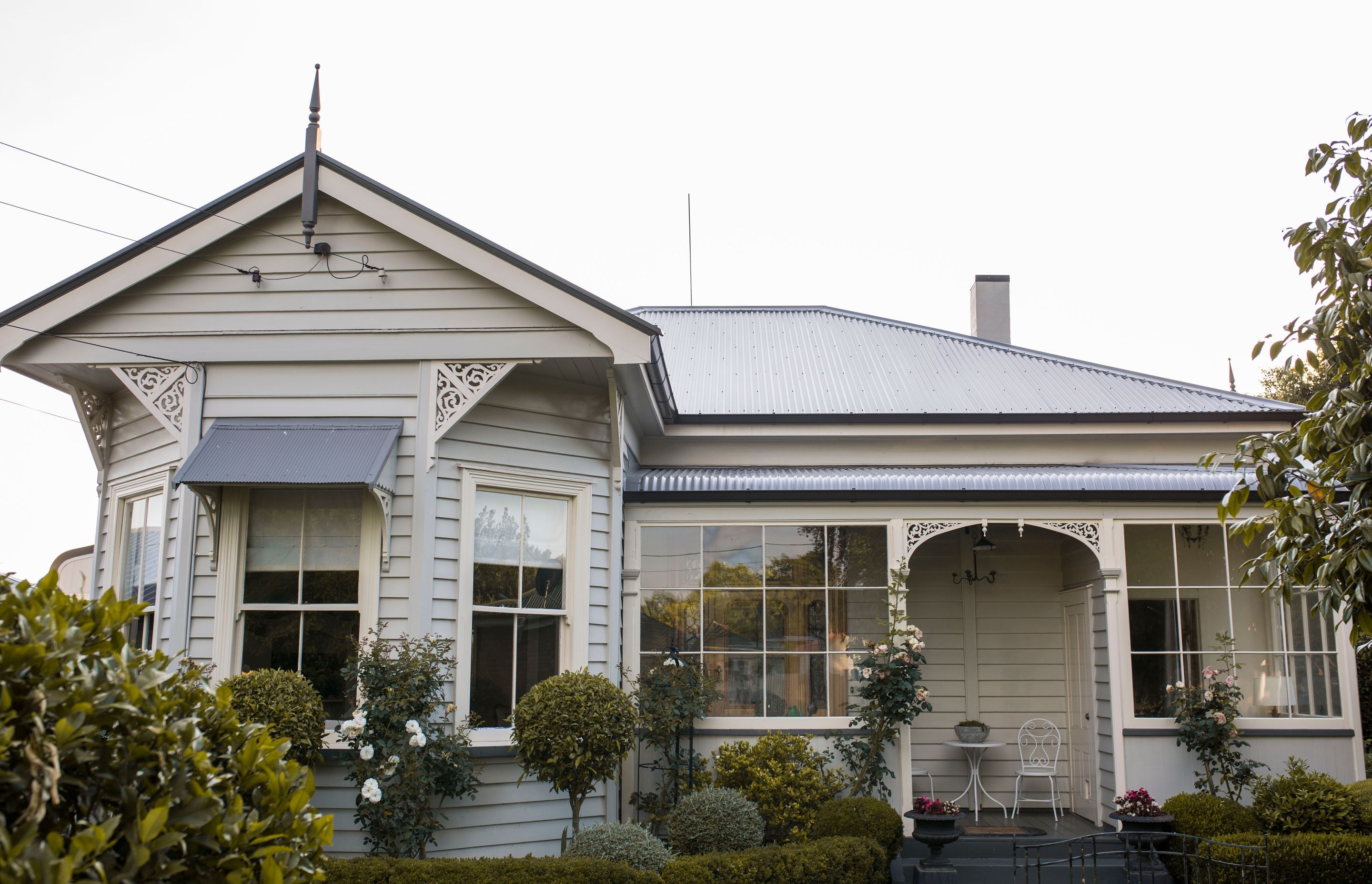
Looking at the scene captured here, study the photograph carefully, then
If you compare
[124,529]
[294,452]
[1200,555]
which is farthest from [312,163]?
[1200,555]

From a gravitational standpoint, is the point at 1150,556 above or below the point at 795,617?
→ above

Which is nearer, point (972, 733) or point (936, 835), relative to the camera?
point (936, 835)

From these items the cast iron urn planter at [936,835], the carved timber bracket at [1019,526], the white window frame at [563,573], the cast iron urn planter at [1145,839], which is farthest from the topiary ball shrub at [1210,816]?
the white window frame at [563,573]

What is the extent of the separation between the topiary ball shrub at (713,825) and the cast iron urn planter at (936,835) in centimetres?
131

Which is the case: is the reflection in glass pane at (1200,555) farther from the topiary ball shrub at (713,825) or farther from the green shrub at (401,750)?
the green shrub at (401,750)

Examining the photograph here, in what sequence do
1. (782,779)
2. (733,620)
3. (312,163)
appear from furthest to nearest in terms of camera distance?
(733,620), (782,779), (312,163)

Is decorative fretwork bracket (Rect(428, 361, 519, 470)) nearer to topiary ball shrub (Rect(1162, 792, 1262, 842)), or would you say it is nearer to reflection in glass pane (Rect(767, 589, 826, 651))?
reflection in glass pane (Rect(767, 589, 826, 651))

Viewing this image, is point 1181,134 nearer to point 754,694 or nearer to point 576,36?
point 576,36

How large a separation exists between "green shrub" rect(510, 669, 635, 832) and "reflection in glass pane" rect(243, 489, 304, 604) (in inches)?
81.8

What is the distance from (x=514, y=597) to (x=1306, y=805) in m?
6.64

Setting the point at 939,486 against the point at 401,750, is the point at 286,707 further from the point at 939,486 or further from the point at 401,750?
the point at 939,486

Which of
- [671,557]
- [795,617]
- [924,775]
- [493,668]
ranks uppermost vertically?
[671,557]

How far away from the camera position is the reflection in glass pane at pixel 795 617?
10.1 m

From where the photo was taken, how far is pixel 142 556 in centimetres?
875
